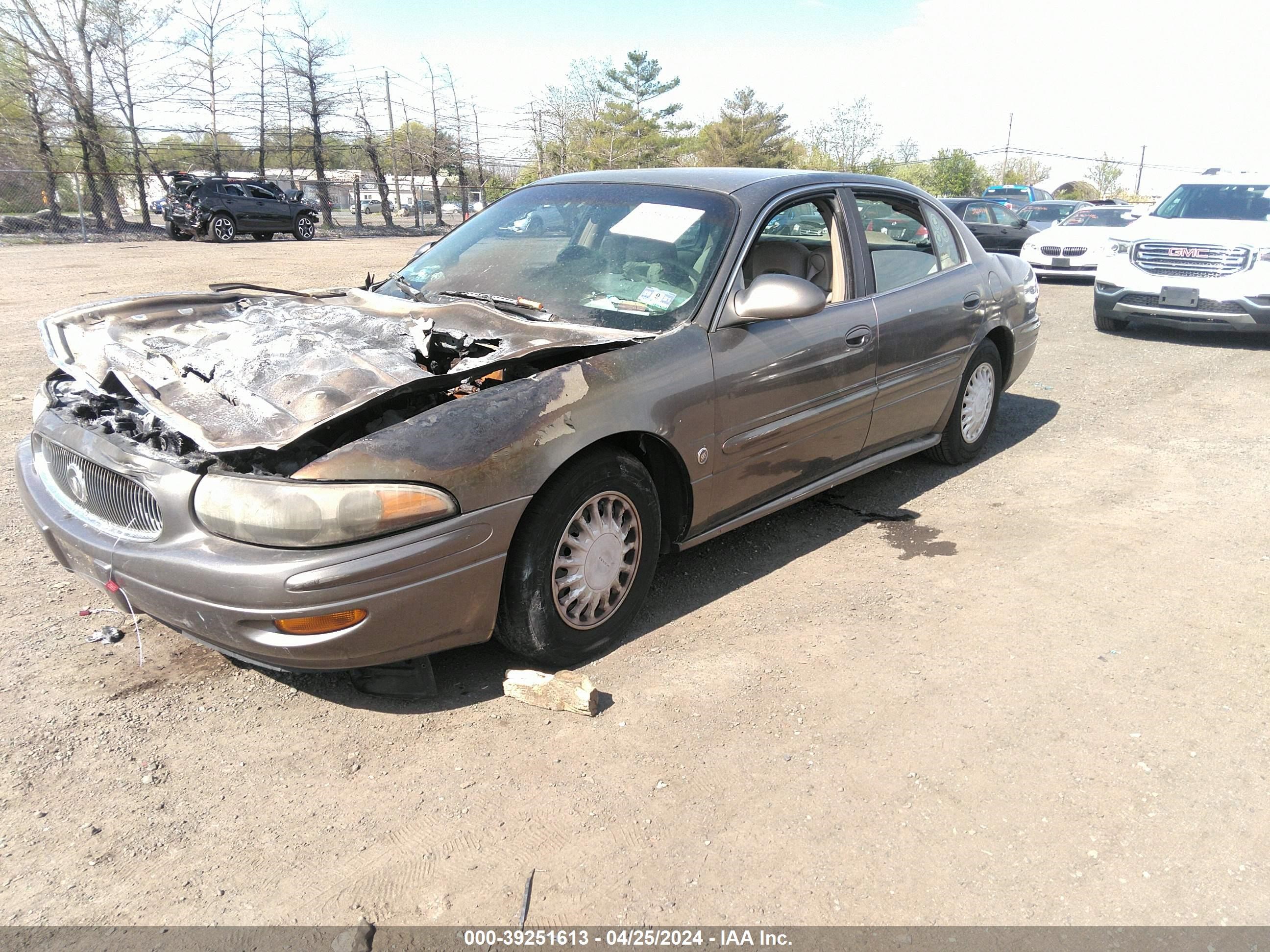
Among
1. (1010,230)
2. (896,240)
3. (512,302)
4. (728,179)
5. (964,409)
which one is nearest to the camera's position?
(512,302)

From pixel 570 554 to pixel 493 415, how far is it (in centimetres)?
59

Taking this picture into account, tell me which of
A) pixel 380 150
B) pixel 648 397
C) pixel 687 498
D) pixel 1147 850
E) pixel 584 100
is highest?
pixel 584 100

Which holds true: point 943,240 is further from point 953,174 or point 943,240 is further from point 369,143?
point 953,174

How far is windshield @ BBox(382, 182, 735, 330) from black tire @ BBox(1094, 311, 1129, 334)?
7909 millimetres

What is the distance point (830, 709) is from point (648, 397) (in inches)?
48.5

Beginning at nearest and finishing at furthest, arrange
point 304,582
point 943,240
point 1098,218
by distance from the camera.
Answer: point 304,582 < point 943,240 < point 1098,218

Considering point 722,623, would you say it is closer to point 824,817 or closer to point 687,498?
point 687,498

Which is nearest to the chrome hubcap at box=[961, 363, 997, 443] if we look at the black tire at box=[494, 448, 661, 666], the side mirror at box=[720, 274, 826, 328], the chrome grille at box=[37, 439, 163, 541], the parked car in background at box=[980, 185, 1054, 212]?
the side mirror at box=[720, 274, 826, 328]

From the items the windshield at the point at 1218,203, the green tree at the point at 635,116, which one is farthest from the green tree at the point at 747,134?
the windshield at the point at 1218,203

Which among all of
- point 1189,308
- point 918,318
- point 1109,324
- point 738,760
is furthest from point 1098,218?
point 738,760

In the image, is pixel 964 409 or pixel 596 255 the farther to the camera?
pixel 964 409

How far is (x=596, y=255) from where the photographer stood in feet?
12.7

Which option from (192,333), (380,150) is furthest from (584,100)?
(192,333)

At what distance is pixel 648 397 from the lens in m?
3.21
